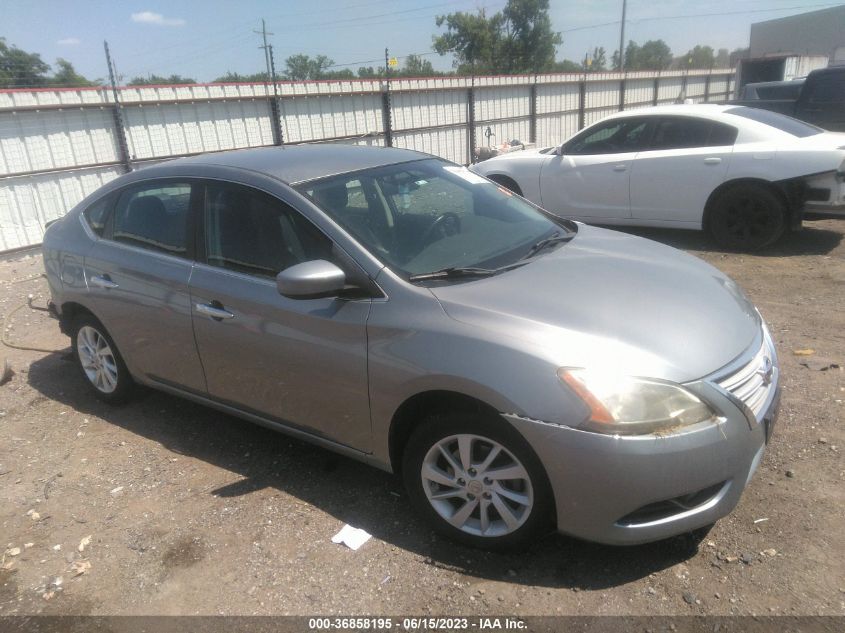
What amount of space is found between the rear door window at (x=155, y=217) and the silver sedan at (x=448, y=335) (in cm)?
1

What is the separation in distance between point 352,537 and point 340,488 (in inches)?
17.4

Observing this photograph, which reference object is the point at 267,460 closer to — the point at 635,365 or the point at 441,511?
the point at 441,511

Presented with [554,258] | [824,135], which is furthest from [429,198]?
[824,135]

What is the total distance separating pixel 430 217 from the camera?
3443mm

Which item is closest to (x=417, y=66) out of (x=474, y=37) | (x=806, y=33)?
(x=474, y=37)

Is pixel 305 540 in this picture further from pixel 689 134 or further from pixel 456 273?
pixel 689 134

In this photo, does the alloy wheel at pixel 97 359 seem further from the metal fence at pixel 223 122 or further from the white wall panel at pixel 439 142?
the white wall panel at pixel 439 142

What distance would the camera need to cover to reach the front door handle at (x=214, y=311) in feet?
11.0

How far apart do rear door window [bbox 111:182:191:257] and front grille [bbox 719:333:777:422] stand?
287 centimetres

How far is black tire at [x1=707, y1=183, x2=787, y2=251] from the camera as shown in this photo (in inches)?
270

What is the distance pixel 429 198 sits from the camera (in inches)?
143

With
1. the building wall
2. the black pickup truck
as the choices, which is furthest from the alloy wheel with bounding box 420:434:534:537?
the building wall

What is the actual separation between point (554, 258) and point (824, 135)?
572cm

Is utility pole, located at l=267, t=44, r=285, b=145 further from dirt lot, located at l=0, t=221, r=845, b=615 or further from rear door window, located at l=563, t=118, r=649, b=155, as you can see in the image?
dirt lot, located at l=0, t=221, r=845, b=615
